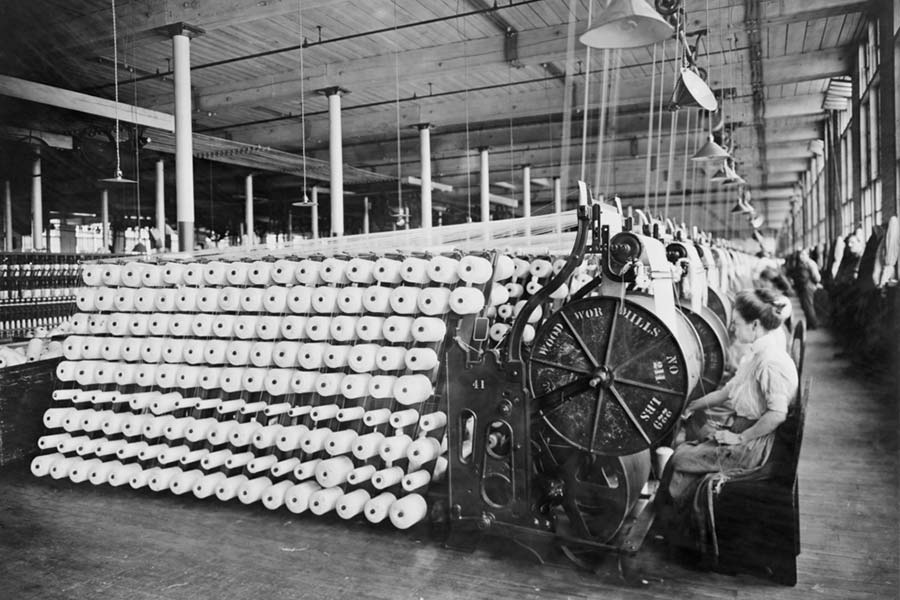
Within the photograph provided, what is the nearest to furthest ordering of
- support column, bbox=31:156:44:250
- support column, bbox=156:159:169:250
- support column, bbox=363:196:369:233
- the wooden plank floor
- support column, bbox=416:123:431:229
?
the wooden plank floor < support column, bbox=31:156:44:250 < support column, bbox=156:159:169:250 < support column, bbox=416:123:431:229 < support column, bbox=363:196:369:233

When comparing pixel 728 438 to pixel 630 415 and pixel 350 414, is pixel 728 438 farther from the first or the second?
pixel 350 414

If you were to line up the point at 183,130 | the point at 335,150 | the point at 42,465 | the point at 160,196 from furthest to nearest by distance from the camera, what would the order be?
the point at 160,196 → the point at 335,150 → the point at 183,130 → the point at 42,465

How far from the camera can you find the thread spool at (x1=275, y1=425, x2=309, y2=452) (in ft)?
12.4

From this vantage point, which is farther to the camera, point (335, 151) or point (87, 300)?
point (335, 151)

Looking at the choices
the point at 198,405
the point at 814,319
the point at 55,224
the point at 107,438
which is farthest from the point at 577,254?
the point at 55,224

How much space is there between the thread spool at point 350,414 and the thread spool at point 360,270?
2.33 feet

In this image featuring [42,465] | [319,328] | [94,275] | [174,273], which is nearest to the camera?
[319,328]

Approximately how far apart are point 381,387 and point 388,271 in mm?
640

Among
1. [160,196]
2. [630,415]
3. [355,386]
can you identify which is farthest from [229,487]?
[160,196]

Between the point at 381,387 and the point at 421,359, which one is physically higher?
the point at 421,359

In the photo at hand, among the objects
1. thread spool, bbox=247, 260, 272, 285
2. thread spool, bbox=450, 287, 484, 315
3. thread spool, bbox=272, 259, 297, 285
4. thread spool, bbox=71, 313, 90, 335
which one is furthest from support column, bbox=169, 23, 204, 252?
thread spool, bbox=450, 287, 484, 315

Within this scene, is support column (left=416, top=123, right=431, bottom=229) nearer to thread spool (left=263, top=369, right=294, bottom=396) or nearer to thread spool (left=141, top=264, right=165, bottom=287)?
thread spool (left=141, top=264, right=165, bottom=287)

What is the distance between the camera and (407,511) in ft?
11.2

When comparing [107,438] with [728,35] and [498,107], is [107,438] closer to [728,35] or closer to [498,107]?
[728,35]
